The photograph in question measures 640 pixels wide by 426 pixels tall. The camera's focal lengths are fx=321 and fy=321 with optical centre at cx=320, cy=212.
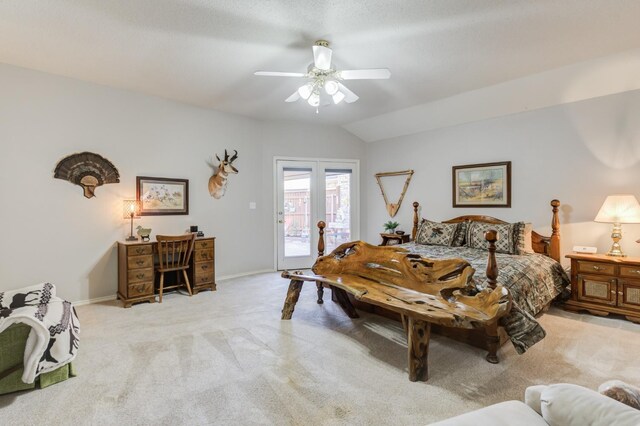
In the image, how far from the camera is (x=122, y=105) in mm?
4090

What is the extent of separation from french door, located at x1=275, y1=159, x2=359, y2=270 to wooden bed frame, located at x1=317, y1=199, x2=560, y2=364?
1528 mm

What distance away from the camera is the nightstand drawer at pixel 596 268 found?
3.30 m

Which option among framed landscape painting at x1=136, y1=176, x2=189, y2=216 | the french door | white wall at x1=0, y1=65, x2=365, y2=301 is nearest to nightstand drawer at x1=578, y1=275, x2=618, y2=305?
the french door

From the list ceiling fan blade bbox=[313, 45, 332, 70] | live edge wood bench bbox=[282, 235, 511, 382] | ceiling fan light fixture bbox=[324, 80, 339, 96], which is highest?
ceiling fan blade bbox=[313, 45, 332, 70]

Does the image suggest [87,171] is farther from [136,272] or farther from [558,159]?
[558,159]

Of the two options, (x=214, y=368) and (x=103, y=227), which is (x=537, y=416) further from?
(x=103, y=227)

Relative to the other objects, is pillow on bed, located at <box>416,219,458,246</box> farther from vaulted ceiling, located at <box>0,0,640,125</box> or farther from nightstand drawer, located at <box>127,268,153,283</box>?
nightstand drawer, located at <box>127,268,153,283</box>

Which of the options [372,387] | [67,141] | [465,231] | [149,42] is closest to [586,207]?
[465,231]

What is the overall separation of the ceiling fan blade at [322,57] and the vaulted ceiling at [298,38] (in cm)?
17

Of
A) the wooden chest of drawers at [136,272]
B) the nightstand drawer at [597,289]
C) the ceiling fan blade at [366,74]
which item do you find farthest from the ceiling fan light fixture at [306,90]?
the nightstand drawer at [597,289]

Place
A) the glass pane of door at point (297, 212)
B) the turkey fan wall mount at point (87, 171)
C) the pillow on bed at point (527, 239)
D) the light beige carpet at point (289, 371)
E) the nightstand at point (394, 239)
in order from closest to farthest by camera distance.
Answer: the light beige carpet at point (289, 371) < the turkey fan wall mount at point (87, 171) < the pillow on bed at point (527, 239) < the nightstand at point (394, 239) < the glass pane of door at point (297, 212)

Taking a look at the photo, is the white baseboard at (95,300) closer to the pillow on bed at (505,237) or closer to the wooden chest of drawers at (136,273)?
the wooden chest of drawers at (136,273)

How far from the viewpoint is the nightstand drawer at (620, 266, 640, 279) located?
316 centimetres

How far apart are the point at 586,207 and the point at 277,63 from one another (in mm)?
3878
